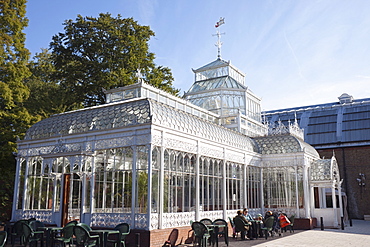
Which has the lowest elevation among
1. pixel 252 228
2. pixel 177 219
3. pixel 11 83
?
pixel 252 228

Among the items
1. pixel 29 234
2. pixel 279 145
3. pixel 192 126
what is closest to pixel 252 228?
pixel 192 126

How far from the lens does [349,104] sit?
3484 centimetres

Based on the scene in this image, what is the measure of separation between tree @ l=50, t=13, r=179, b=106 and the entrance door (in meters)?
11.7

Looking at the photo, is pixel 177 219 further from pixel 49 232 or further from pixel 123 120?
pixel 49 232

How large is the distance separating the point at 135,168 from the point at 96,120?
2.81 m

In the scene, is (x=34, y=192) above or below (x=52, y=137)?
below

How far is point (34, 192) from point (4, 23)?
9456 mm

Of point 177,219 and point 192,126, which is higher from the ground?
point 192,126

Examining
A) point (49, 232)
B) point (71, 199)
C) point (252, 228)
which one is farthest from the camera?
point (252, 228)

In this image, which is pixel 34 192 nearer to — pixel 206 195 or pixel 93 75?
pixel 206 195

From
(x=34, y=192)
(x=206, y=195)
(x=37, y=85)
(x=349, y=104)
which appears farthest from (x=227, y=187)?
(x=349, y=104)

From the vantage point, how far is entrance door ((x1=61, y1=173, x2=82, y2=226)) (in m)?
12.9

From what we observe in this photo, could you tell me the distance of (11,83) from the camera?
58.0ft

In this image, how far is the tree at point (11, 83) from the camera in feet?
57.6
